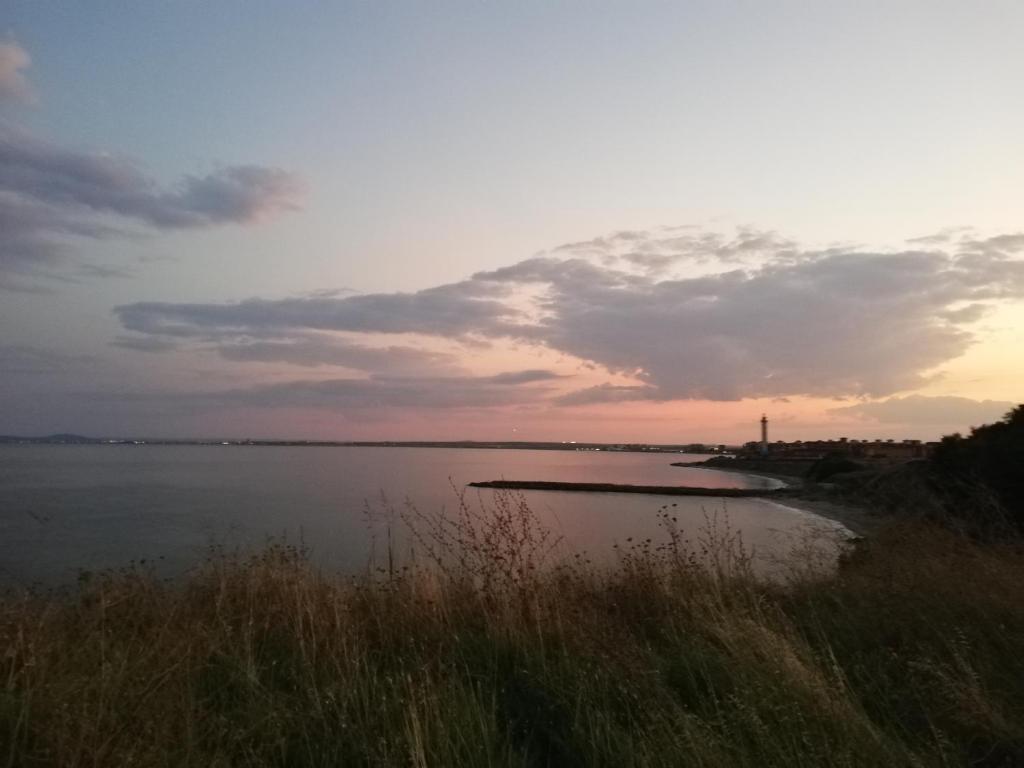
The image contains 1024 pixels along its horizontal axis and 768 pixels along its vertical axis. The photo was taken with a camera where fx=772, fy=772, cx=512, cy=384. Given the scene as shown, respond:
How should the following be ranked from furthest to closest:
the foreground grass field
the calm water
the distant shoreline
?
1. the distant shoreline
2. the calm water
3. the foreground grass field

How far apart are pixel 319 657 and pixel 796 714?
3.22 meters

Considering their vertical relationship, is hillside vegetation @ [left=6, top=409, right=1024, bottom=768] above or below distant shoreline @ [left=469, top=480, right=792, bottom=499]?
above

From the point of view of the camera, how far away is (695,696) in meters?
A: 4.82

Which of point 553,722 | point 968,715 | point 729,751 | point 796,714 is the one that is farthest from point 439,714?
point 968,715

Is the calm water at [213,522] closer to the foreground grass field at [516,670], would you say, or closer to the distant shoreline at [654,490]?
the foreground grass field at [516,670]

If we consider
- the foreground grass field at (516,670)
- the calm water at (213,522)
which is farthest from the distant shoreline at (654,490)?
the foreground grass field at (516,670)

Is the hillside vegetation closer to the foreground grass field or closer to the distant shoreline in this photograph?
the foreground grass field

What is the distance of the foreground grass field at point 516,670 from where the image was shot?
3936 mm

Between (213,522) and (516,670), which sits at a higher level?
(516,670)

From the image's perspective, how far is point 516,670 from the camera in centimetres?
525

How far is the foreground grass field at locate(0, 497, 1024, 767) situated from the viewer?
3.94m

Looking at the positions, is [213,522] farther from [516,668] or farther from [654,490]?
[654,490]

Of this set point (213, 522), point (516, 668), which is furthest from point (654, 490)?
point (516, 668)

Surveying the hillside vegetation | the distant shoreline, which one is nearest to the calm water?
the hillside vegetation
